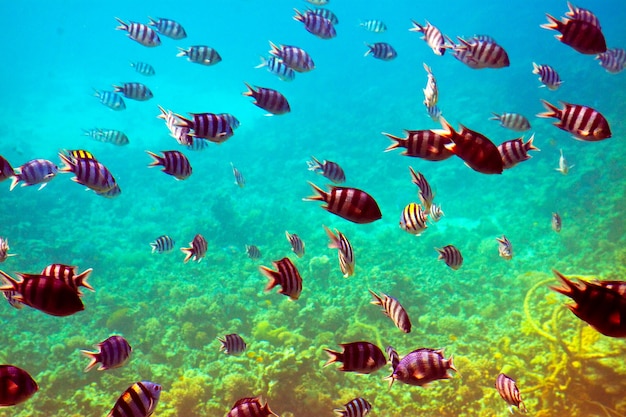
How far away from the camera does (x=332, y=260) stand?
12.5m

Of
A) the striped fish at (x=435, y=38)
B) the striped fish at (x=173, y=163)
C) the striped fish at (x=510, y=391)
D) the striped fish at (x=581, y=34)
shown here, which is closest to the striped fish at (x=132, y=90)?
the striped fish at (x=173, y=163)

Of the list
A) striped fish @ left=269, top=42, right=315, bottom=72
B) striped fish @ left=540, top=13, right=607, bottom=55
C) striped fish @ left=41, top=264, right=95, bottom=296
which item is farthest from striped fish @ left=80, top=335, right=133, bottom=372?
striped fish @ left=540, top=13, right=607, bottom=55

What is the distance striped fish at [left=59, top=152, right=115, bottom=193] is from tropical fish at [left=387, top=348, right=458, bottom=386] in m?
3.72

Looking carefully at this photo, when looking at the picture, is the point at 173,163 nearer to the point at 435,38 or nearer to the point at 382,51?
the point at 435,38

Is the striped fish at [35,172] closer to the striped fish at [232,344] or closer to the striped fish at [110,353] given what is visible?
the striped fish at [110,353]

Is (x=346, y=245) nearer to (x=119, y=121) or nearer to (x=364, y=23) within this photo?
(x=364, y=23)

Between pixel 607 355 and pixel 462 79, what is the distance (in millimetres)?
35963

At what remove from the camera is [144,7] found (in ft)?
399

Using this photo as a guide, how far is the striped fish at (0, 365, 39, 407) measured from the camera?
256cm

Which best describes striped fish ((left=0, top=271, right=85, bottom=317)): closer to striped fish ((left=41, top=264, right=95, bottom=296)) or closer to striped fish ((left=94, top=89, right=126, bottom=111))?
striped fish ((left=41, top=264, right=95, bottom=296))

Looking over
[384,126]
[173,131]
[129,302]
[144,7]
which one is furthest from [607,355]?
[144,7]

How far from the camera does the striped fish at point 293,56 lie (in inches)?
239

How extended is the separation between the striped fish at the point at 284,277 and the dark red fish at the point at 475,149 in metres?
1.54

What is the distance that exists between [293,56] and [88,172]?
3.54 m
